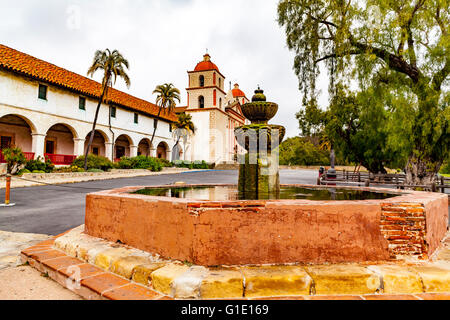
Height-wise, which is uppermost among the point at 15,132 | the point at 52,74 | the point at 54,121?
the point at 52,74

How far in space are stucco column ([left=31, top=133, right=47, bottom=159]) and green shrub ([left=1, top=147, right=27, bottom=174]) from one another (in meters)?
2.11

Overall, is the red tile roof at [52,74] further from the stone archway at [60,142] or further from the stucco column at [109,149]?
the stucco column at [109,149]

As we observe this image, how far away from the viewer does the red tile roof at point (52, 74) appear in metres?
15.0

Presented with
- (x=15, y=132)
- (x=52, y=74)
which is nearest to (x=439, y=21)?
(x=52, y=74)

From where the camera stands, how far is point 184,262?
2285 millimetres

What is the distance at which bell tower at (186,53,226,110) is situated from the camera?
1337 inches

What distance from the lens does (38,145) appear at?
1584cm

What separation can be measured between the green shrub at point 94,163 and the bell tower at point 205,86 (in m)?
18.3

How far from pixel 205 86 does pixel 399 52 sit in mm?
27378

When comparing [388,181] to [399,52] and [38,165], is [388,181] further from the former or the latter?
[38,165]

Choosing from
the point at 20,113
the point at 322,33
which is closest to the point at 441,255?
the point at 322,33

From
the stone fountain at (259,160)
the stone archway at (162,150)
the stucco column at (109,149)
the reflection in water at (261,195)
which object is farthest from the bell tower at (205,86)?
the stone fountain at (259,160)

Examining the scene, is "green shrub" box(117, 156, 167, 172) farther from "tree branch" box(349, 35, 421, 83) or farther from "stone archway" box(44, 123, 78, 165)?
"tree branch" box(349, 35, 421, 83)

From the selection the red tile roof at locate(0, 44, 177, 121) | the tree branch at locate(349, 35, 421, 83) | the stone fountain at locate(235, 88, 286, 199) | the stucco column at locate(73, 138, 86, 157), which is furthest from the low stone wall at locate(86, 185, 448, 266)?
the stucco column at locate(73, 138, 86, 157)
